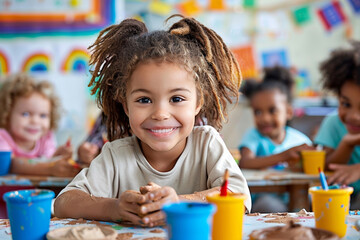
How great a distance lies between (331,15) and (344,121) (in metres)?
3.10

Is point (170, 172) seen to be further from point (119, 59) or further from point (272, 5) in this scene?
point (272, 5)

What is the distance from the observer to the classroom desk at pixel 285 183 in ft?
6.98

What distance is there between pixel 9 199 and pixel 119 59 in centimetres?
66

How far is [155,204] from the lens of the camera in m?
1.06

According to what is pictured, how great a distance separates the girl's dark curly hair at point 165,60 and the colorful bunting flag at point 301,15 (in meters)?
4.10

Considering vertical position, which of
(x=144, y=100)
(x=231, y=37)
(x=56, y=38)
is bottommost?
(x=144, y=100)

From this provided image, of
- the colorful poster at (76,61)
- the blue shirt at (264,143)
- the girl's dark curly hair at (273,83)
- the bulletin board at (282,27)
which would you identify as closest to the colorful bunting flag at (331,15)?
the bulletin board at (282,27)

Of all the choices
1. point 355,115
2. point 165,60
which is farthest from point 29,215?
point 355,115

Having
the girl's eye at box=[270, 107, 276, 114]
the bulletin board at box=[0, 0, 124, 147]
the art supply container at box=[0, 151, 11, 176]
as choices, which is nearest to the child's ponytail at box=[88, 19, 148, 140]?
the art supply container at box=[0, 151, 11, 176]

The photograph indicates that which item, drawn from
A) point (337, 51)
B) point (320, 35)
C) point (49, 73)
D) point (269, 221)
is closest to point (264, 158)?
point (337, 51)

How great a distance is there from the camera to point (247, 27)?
18.1 feet

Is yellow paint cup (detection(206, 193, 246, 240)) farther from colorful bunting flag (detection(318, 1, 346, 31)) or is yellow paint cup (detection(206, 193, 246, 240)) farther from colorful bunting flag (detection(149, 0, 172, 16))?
colorful bunting flag (detection(318, 1, 346, 31))

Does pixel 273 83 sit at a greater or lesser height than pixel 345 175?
greater

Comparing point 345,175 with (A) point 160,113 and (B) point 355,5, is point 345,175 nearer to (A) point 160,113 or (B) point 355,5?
(A) point 160,113
